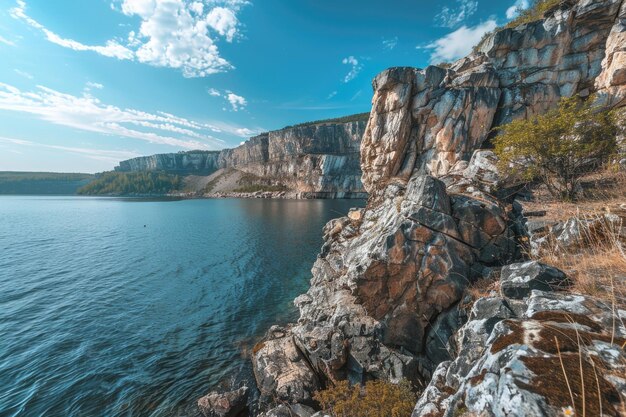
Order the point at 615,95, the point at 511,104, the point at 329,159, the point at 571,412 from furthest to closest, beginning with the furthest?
the point at 329,159
the point at 511,104
the point at 615,95
the point at 571,412

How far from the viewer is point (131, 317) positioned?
1856cm

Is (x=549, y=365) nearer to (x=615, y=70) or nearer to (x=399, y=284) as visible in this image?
(x=399, y=284)

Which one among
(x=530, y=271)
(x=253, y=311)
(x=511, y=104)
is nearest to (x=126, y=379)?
(x=253, y=311)

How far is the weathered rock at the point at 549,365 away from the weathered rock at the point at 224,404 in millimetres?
9422

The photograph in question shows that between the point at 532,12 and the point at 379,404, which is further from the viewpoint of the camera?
the point at 532,12

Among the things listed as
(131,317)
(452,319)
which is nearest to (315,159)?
(131,317)

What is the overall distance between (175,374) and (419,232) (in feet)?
48.3

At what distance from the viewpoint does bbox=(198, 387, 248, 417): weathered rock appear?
1082 centimetres

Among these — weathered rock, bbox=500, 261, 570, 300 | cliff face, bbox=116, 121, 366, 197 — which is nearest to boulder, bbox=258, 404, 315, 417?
weathered rock, bbox=500, 261, 570, 300

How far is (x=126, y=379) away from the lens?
12.8 metres

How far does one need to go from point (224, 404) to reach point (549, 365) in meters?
12.3

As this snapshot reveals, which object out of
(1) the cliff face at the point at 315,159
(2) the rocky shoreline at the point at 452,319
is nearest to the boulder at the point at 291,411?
(2) the rocky shoreline at the point at 452,319

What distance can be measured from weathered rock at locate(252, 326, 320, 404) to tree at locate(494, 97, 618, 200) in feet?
49.0

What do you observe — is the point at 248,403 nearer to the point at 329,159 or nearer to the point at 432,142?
the point at 432,142
